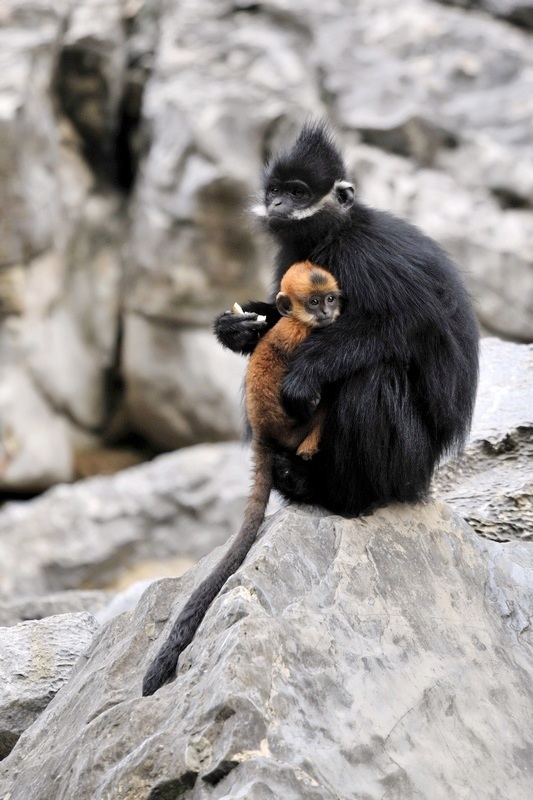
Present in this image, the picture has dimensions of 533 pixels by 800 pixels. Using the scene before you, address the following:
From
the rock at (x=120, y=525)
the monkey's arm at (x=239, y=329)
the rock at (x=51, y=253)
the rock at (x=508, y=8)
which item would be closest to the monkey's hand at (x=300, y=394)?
the monkey's arm at (x=239, y=329)

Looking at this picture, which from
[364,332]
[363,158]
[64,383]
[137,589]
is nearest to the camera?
[364,332]

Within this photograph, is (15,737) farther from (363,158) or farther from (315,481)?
(363,158)

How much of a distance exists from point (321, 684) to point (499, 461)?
2.20m

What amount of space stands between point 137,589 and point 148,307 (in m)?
5.22

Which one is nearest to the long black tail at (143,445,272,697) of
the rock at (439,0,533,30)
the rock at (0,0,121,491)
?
the rock at (0,0,121,491)

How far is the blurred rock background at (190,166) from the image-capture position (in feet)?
31.4

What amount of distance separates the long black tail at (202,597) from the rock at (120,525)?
5.51 meters

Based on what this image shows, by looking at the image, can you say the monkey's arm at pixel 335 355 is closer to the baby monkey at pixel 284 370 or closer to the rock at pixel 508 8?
the baby monkey at pixel 284 370

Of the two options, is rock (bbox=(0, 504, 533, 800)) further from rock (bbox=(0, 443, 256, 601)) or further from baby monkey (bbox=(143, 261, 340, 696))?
rock (bbox=(0, 443, 256, 601))

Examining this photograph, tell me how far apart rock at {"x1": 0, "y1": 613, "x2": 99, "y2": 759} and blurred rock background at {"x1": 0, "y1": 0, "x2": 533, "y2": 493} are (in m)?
6.06

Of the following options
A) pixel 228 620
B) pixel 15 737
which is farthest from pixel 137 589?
pixel 228 620

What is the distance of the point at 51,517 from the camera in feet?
29.9

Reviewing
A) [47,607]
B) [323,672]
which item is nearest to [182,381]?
[47,607]

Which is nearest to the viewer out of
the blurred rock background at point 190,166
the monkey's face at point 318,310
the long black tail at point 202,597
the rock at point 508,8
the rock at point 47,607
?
the long black tail at point 202,597
